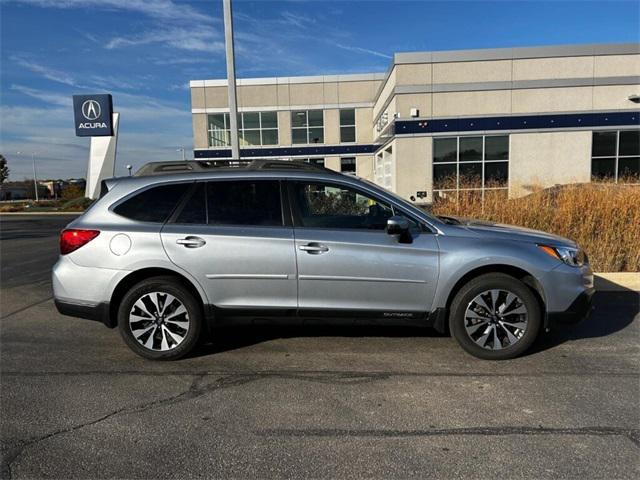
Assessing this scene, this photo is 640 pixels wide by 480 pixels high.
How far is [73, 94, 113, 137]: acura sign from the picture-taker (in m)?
29.9

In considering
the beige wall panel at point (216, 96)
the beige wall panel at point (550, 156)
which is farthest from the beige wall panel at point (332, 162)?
the beige wall panel at point (550, 156)

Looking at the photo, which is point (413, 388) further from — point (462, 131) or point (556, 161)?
point (556, 161)

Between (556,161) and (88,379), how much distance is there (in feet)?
71.5

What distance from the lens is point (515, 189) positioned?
962cm

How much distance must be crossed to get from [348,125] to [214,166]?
2932cm

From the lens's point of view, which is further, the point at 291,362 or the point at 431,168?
the point at 431,168

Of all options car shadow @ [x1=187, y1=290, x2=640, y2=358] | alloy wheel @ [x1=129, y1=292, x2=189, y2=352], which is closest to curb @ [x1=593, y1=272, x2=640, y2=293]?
car shadow @ [x1=187, y1=290, x2=640, y2=358]

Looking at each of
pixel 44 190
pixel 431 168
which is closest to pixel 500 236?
pixel 431 168

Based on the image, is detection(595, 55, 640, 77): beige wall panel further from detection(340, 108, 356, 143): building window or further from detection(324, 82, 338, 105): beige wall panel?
detection(324, 82, 338, 105): beige wall panel

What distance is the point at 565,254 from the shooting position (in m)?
4.46

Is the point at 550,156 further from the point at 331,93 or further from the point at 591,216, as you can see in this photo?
the point at 331,93

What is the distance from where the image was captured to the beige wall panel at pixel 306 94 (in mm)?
32938

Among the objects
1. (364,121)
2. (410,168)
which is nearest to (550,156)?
(410,168)

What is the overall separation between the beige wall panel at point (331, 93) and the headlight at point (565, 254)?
30229 millimetres
